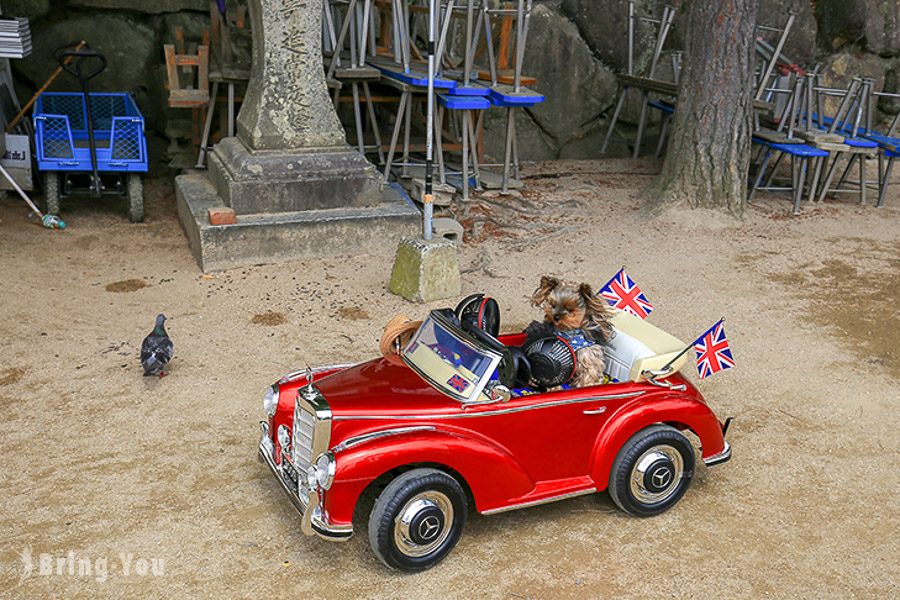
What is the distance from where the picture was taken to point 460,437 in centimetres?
436

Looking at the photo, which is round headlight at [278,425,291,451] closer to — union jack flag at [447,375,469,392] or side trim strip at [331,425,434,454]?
side trim strip at [331,425,434,454]

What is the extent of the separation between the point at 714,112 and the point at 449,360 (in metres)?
6.00

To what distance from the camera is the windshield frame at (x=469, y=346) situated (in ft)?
14.8

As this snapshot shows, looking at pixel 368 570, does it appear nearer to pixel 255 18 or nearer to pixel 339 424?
pixel 339 424

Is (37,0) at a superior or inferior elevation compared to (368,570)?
superior

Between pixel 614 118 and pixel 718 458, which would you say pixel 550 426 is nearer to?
pixel 718 458

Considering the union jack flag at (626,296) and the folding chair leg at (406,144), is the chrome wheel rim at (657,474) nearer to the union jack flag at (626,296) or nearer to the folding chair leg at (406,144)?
the union jack flag at (626,296)

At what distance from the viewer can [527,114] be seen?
1241 cm

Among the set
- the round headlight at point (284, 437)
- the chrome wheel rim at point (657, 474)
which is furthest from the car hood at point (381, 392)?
the chrome wheel rim at point (657, 474)

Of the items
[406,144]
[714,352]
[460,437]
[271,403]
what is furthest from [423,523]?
[406,144]

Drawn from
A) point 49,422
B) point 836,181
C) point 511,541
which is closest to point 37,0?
point 49,422

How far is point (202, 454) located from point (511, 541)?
1.86m

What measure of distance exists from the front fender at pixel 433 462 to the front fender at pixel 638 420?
1.48ft

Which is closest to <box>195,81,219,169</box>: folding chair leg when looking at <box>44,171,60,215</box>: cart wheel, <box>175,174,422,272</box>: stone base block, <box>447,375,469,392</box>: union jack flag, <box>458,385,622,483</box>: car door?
<box>175,174,422,272</box>: stone base block
